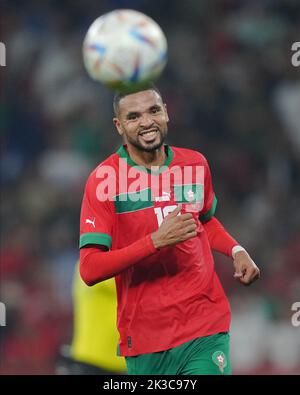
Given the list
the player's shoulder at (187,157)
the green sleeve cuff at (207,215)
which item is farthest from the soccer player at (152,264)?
the green sleeve cuff at (207,215)

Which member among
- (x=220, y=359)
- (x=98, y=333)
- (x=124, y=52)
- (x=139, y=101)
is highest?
(x=124, y=52)

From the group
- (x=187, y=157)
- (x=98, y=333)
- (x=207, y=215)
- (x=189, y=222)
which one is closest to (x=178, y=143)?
(x=98, y=333)

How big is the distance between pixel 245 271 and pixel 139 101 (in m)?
1.11

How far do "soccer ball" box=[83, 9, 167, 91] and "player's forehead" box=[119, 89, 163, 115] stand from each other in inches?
2.7

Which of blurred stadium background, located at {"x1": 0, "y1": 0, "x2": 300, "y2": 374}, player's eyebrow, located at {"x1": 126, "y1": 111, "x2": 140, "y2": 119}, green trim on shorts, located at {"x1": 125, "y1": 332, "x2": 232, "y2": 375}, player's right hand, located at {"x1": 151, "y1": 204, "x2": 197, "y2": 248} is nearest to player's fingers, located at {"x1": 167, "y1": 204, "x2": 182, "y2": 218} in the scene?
player's right hand, located at {"x1": 151, "y1": 204, "x2": 197, "y2": 248}

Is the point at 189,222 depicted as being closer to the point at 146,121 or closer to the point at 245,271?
the point at 245,271

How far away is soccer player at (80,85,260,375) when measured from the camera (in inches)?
220

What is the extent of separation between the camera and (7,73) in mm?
12141

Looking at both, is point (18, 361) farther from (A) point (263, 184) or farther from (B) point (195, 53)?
(B) point (195, 53)

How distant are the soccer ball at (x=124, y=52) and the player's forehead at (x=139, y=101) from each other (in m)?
0.07

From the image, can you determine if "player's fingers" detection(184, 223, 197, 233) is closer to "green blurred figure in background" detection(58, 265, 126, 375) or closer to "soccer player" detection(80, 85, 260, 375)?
"soccer player" detection(80, 85, 260, 375)

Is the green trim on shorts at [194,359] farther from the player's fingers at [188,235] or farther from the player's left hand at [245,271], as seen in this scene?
the player's fingers at [188,235]

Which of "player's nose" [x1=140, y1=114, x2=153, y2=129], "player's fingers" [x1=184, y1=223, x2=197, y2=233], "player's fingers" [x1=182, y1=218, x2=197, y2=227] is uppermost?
"player's nose" [x1=140, y1=114, x2=153, y2=129]

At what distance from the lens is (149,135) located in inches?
224
